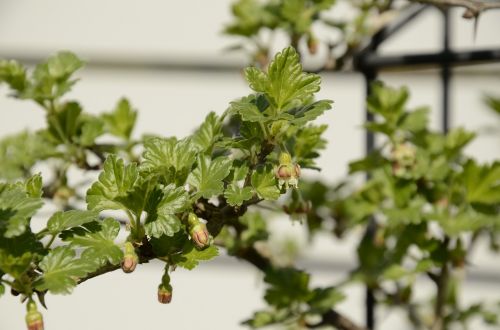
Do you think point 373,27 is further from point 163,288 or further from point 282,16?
point 163,288

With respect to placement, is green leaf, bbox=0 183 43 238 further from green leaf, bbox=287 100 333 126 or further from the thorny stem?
the thorny stem

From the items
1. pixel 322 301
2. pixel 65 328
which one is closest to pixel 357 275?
pixel 322 301

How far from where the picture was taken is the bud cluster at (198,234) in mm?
647

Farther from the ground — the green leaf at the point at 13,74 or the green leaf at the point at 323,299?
the green leaf at the point at 13,74

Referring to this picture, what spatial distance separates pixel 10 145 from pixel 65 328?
161 centimetres

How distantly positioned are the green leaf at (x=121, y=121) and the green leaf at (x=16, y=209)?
1.36 feet

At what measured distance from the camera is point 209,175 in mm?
692

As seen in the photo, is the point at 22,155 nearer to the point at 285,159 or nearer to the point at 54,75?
the point at 54,75

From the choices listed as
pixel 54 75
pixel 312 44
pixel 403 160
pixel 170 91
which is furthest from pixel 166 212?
pixel 170 91

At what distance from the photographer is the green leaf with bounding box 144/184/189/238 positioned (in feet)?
2.08

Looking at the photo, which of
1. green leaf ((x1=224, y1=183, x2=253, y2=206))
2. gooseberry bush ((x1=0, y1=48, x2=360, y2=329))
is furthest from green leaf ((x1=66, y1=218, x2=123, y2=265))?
green leaf ((x1=224, y1=183, x2=253, y2=206))

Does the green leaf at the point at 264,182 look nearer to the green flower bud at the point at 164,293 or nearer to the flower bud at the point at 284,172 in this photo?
the flower bud at the point at 284,172

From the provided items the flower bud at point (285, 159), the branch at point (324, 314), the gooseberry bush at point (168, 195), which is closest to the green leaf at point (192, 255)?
the gooseberry bush at point (168, 195)

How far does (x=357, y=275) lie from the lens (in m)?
1.17
